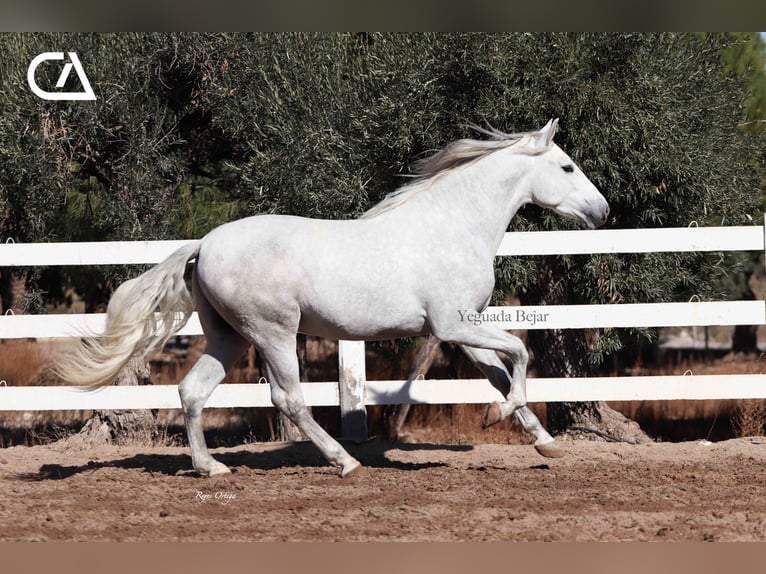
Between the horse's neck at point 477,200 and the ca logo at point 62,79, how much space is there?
355 cm

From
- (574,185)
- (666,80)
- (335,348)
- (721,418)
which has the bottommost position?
(721,418)

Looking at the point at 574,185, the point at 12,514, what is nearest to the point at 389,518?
the point at 12,514

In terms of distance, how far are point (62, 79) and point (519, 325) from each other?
4333 mm

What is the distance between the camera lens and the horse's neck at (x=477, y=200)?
18.4 ft

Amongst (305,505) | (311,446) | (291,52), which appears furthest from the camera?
(291,52)

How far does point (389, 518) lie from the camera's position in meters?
4.49

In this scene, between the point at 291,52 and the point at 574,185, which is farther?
the point at 291,52

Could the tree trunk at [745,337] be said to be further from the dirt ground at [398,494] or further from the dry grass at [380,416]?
the dirt ground at [398,494]

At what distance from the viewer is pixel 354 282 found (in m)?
5.31

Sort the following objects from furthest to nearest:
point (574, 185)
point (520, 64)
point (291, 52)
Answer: point (291, 52), point (520, 64), point (574, 185)

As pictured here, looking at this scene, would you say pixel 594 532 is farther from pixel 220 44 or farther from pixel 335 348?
pixel 335 348

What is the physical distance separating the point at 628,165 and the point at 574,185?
1.97 meters

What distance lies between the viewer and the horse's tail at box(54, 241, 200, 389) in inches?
217

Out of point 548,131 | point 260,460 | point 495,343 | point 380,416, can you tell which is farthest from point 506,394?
point 380,416
